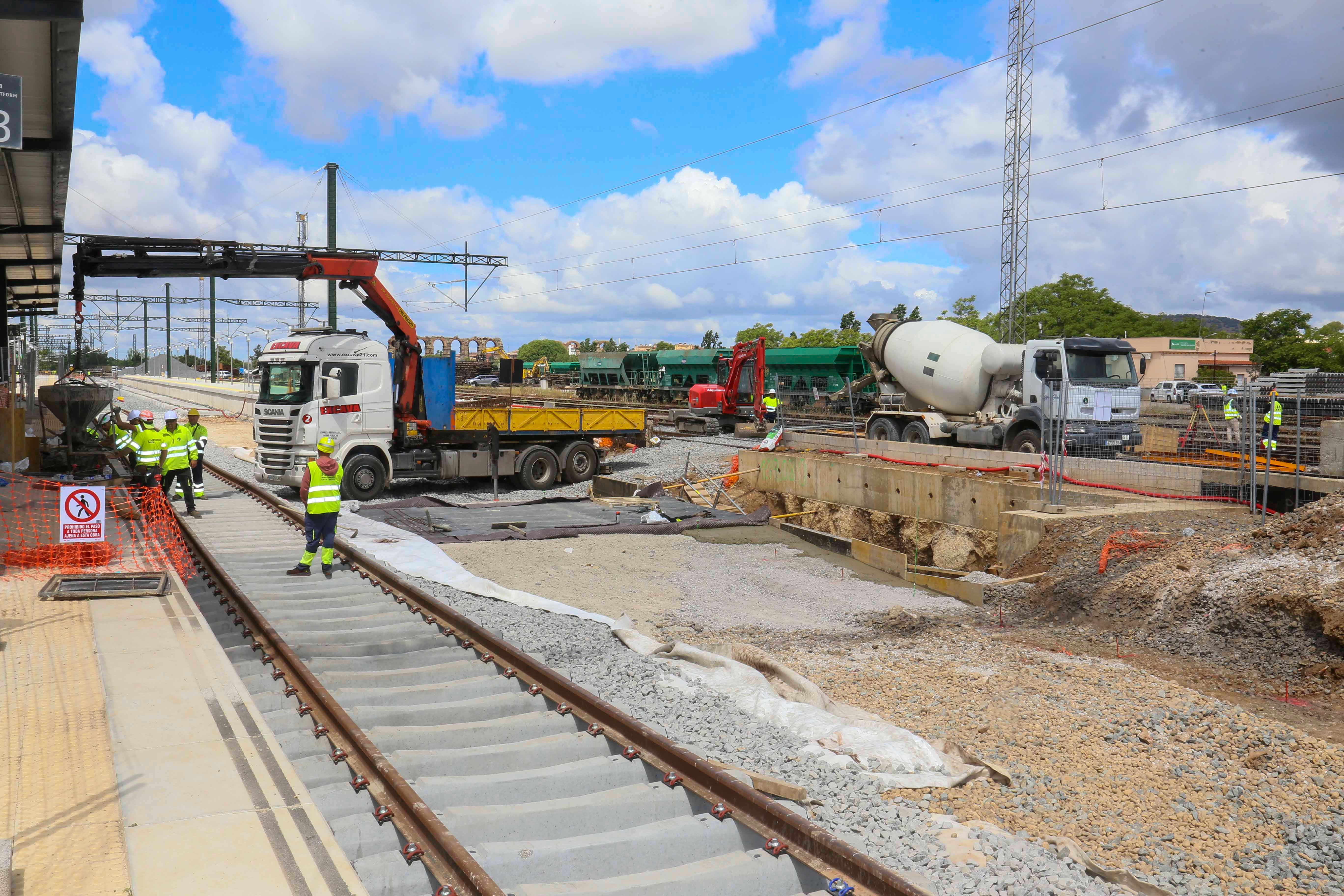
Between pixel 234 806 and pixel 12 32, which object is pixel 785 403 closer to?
pixel 12 32

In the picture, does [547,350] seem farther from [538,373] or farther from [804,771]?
[804,771]

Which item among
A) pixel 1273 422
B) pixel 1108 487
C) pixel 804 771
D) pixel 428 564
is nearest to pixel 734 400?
pixel 1108 487

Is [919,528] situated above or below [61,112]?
below

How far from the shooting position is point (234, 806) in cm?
494

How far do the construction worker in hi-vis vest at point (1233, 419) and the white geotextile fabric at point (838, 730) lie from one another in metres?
8.94

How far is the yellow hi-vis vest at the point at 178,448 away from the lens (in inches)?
585

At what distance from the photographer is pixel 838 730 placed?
631 cm

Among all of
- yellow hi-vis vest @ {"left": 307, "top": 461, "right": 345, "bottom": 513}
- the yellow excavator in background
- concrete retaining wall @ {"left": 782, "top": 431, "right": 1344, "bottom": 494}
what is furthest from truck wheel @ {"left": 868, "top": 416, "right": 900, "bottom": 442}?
the yellow excavator in background

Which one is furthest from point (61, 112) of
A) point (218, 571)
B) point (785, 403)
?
point (785, 403)

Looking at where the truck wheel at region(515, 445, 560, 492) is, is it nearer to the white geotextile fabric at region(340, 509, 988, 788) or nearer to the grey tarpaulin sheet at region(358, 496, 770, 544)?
the grey tarpaulin sheet at region(358, 496, 770, 544)

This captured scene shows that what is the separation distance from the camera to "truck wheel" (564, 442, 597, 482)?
2148 centimetres

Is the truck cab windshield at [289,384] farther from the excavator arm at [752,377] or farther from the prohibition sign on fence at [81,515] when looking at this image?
the excavator arm at [752,377]

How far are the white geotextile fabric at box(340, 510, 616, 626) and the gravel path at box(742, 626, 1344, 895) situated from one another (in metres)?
2.70

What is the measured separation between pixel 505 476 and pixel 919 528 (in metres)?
8.96
